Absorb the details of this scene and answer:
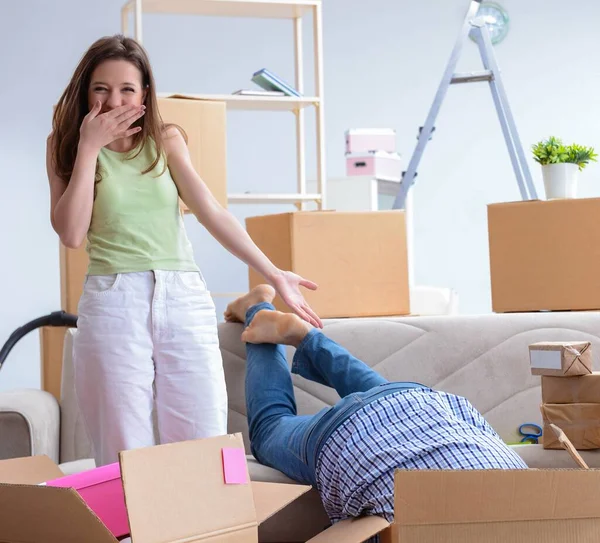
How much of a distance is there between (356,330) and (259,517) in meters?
1.16

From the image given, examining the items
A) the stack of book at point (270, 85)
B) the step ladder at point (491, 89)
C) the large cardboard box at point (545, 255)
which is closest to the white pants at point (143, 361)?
the large cardboard box at point (545, 255)

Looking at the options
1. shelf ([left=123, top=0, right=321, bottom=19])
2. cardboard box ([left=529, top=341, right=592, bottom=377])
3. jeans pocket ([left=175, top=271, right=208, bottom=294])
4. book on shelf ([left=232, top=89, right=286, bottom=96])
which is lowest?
cardboard box ([left=529, top=341, right=592, bottom=377])

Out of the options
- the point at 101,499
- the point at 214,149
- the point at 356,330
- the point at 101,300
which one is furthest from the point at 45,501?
the point at 214,149

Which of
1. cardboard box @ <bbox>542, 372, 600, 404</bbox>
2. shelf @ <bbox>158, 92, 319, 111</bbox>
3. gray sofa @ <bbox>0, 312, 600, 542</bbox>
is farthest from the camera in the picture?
shelf @ <bbox>158, 92, 319, 111</bbox>

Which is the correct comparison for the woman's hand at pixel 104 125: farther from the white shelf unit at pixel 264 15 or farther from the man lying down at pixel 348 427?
the white shelf unit at pixel 264 15

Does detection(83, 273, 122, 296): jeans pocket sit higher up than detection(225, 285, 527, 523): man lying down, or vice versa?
detection(83, 273, 122, 296): jeans pocket

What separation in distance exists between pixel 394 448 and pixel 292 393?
0.65 metres

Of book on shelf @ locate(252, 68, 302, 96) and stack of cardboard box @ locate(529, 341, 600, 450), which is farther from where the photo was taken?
book on shelf @ locate(252, 68, 302, 96)

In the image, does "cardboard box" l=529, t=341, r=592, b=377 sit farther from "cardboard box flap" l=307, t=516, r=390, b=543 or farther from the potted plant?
"cardboard box flap" l=307, t=516, r=390, b=543

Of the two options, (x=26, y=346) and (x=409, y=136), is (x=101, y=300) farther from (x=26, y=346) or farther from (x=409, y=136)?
(x=409, y=136)

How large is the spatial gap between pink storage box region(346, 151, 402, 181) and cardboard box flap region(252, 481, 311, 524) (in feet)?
11.6

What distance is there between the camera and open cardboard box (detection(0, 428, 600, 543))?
91 centimetres

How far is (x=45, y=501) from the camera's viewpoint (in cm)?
96

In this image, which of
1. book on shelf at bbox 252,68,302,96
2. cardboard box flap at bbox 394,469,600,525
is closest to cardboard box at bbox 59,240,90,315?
book on shelf at bbox 252,68,302,96
